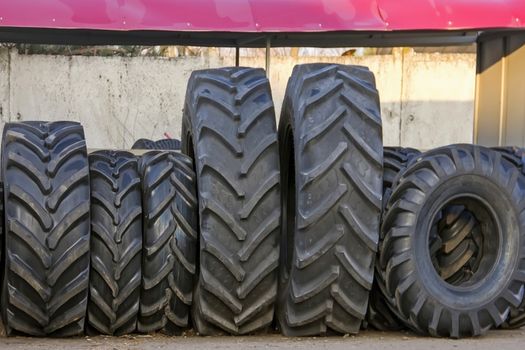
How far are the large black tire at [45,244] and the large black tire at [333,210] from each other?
1.06m

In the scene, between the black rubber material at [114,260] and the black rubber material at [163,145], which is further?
the black rubber material at [163,145]

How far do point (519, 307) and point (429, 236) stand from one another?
0.59 meters

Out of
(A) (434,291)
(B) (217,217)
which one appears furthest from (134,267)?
(A) (434,291)

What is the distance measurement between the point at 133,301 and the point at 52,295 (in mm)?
415

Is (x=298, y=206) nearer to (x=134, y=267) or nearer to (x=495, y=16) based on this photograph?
(x=134, y=267)

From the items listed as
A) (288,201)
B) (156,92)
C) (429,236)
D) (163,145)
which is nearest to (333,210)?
(429,236)

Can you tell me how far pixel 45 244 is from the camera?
443cm

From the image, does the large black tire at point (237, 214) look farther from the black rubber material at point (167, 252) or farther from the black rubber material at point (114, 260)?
the black rubber material at point (114, 260)

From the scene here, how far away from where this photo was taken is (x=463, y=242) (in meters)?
5.00

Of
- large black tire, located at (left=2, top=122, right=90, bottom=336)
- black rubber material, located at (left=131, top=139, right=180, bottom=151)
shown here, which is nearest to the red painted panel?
black rubber material, located at (left=131, top=139, right=180, bottom=151)

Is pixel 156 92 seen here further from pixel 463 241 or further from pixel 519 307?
pixel 519 307

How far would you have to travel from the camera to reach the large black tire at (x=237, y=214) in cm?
446

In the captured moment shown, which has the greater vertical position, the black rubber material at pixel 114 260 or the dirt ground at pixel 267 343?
the black rubber material at pixel 114 260

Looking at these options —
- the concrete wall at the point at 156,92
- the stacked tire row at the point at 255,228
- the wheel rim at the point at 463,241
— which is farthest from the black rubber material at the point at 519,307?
the concrete wall at the point at 156,92
